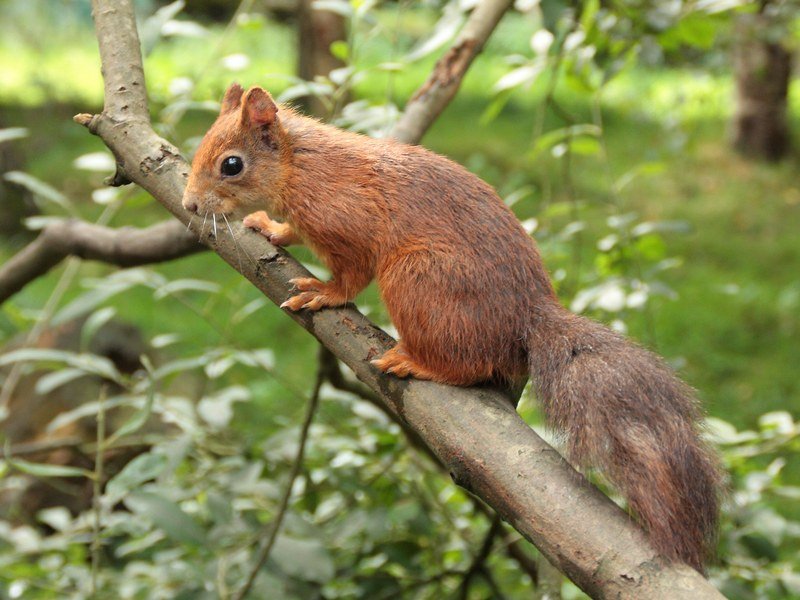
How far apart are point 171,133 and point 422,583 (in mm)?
1632

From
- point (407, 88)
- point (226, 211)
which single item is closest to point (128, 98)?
point (226, 211)

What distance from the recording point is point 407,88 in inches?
376

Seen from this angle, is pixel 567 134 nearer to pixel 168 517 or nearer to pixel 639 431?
pixel 639 431

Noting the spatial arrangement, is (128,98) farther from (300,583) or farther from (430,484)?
(430,484)

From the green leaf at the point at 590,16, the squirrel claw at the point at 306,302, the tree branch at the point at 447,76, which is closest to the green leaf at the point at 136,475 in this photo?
the squirrel claw at the point at 306,302

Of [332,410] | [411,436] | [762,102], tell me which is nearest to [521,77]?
[411,436]

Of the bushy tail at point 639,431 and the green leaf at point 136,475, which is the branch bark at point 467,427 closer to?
the bushy tail at point 639,431

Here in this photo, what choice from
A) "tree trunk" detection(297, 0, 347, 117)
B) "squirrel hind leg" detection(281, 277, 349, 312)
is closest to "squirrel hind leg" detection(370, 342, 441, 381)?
"squirrel hind leg" detection(281, 277, 349, 312)

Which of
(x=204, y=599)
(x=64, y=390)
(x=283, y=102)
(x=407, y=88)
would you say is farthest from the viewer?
(x=407, y=88)

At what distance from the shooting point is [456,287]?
6.69 ft

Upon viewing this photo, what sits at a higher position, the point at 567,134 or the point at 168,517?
the point at 567,134

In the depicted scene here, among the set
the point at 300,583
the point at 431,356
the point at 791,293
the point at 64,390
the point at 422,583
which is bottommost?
the point at 791,293

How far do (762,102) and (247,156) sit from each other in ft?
23.0

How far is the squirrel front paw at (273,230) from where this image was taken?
233 centimetres
